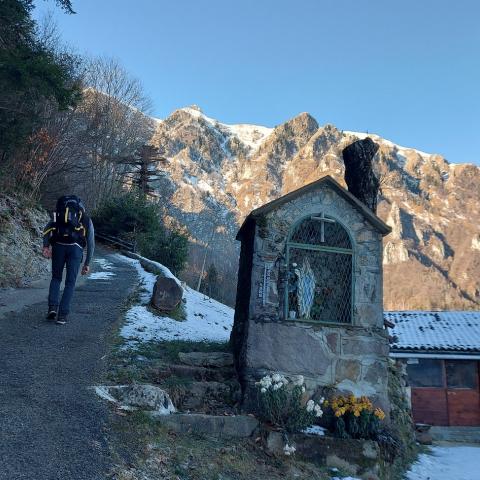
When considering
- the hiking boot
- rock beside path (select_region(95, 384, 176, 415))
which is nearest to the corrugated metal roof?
the hiking boot

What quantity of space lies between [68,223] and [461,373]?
14.7 metres

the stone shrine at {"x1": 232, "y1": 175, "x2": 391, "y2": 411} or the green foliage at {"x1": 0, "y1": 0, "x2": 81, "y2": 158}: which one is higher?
the green foliage at {"x1": 0, "y1": 0, "x2": 81, "y2": 158}

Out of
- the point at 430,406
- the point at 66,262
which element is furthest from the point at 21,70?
the point at 430,406

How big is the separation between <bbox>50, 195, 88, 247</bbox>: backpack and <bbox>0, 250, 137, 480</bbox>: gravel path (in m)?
1.36

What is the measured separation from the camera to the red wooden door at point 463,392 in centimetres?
1534

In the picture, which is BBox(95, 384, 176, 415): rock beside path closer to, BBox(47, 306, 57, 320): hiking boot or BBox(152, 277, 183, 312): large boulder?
BBox(47, 306, 57, 320): hiking boot

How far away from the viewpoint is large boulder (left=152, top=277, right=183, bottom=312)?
9.17 m

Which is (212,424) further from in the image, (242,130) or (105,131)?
(242,130)

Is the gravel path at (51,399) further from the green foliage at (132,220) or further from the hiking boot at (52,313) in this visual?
the green foliage at (132,220)

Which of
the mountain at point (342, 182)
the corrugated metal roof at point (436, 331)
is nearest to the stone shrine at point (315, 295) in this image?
the corrugated metal roof at point (436, 331)

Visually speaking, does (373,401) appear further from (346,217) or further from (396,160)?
(396,160)

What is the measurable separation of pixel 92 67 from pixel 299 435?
2765 cm

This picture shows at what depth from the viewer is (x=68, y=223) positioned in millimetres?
6469

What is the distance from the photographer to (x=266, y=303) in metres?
6.09
